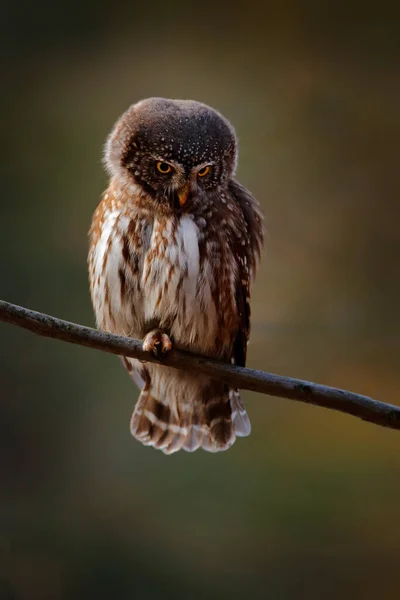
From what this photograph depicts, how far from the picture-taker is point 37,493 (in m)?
4.02

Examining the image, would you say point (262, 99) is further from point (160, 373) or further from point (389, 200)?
point (160, 373)

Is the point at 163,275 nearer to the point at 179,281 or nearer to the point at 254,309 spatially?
the point at 179,281

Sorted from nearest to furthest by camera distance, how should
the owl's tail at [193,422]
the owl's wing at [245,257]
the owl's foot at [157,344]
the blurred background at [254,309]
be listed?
the owl's foot at [157,344] < the owl's wing at [245,257] < the owl's tail at [193,422] < the blurred background at [254,309]

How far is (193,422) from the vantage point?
2963mm

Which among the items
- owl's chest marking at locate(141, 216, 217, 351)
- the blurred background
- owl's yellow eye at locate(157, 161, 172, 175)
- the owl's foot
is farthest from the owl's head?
the blurred background

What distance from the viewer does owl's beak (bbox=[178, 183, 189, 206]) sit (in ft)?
7.96

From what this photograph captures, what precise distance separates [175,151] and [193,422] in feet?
3.71

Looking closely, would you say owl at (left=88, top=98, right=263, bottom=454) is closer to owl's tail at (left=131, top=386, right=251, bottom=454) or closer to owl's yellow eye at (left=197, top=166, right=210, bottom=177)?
owl's yellow eye at (left=197, top=166, right=210, bottom=177)

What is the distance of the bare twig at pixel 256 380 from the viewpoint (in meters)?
2.06

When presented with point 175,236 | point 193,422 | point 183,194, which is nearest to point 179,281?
point 175,236

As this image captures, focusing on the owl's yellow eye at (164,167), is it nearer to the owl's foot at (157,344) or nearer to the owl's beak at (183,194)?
the owl's beak at (183,194)

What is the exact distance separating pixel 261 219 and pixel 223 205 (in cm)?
24

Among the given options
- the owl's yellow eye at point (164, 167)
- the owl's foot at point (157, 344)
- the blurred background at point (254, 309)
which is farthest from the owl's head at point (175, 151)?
the blurred background at point (254, 309)

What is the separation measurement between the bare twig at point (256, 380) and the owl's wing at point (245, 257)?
518 millimetres
